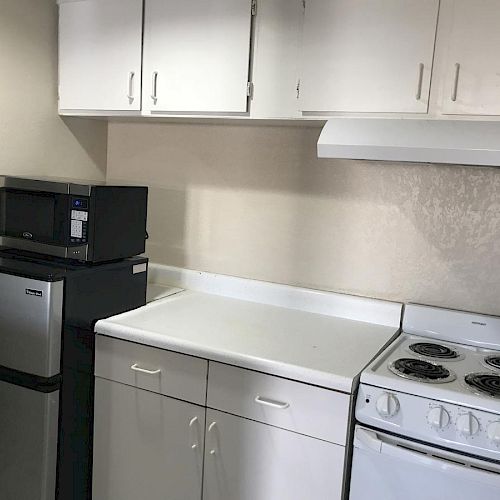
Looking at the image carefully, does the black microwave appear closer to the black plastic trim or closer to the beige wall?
the beige wall

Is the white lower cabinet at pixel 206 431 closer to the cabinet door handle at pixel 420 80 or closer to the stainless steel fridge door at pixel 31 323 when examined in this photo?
the stainless steel fridge door at pixel 31 323

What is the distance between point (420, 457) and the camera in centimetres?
154

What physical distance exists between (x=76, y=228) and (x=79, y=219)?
3cm

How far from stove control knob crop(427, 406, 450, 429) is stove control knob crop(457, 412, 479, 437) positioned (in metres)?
0.03

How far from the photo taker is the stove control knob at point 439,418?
1518 millimetres

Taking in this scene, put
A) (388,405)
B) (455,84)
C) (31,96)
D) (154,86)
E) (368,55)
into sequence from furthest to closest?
(31,96) < (154,86) < (368,55) < (455,84) < (388,405)

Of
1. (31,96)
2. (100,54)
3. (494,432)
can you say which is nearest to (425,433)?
(494,432)

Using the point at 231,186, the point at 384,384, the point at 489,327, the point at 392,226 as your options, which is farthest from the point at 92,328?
the point at 489,327

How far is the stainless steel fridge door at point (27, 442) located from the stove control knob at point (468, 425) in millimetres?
1261

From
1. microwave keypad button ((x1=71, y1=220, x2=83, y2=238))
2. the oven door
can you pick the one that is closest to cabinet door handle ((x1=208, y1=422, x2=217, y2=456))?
the oven door

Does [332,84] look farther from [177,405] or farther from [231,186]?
[177,405]

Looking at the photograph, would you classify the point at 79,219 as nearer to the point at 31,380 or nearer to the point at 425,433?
the point at 31,380

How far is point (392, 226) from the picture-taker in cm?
217

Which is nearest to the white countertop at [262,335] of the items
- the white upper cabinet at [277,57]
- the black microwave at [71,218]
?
the black microwave at [71,218]
